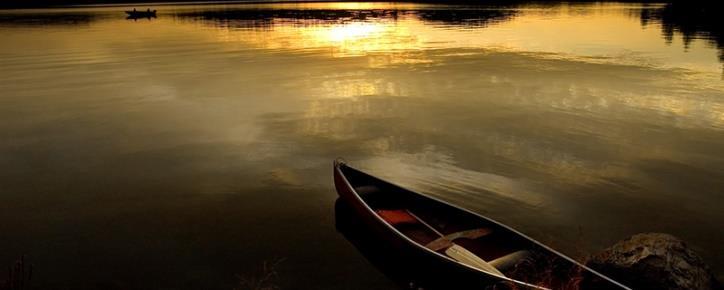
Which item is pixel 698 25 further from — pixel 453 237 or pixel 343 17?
pixel 453 237

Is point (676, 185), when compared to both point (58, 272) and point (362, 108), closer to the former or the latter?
point (362, 108)

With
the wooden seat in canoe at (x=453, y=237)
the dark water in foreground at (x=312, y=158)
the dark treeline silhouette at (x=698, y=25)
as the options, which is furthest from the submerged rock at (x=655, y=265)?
the dark treeline silhouette at (x=698, y=25)

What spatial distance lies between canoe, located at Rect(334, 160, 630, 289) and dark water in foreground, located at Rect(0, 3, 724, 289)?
116 cm

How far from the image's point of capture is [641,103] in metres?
31.1

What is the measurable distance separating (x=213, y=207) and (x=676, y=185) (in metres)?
17.1

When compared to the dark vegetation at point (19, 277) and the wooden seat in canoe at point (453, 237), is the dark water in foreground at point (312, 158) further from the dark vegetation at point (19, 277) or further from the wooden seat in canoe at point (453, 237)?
the wooden seat in canoe at point (453, 237)

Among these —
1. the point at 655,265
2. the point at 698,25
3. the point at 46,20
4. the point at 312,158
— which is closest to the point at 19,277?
the point at 312,158

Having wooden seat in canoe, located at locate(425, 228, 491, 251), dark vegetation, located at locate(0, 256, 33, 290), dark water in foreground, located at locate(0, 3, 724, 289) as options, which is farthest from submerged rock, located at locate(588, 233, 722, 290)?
dark vegetation, located at locate(0, 256, 33, 290)

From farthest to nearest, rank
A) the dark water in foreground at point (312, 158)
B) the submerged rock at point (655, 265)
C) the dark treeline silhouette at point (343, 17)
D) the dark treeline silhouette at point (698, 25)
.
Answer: the dark treeline silhouette at point (343, 17)
the dark treeline silhouette at point (698, 25)
the dark water in foreground at point (312, 158)
the submerged rock at point (655, 265)

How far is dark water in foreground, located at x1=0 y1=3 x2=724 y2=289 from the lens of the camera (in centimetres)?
1393

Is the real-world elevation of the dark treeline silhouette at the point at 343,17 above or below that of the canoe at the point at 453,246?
above

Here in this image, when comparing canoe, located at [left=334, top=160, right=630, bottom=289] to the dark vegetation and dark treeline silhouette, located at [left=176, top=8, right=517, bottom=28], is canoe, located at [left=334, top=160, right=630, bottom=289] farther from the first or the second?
dark treeline silhouette, located at [left=176, top=8, right=517, bottom=28]

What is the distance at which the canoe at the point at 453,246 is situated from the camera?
10453mm

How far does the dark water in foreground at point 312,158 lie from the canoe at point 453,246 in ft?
3.81
